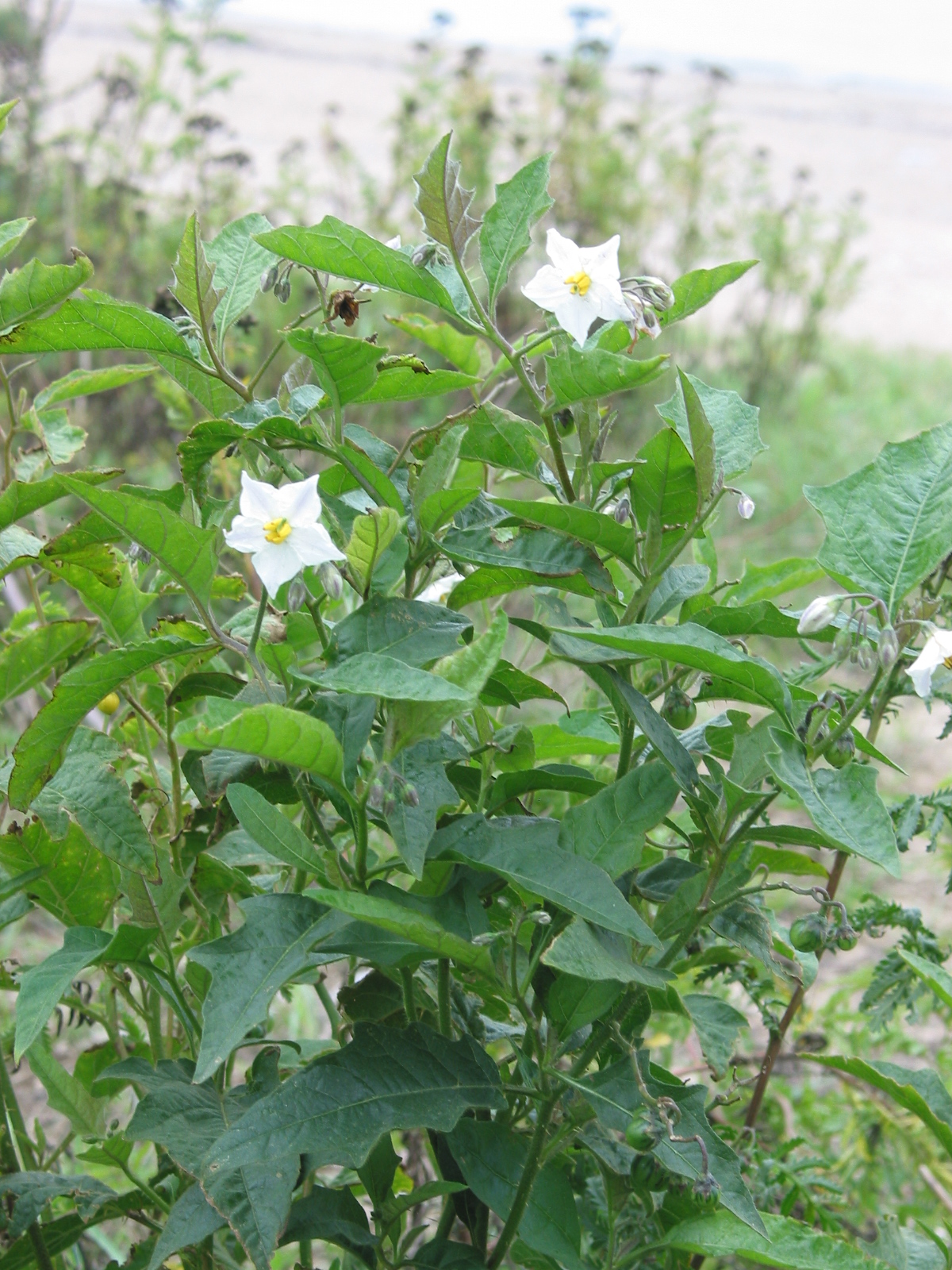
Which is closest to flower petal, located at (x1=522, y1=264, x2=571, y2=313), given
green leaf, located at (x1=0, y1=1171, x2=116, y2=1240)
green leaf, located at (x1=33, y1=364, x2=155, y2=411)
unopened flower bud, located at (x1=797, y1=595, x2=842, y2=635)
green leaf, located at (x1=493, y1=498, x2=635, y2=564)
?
green leaf, located at (x1=493, y1=498, x2=635, y2=564)

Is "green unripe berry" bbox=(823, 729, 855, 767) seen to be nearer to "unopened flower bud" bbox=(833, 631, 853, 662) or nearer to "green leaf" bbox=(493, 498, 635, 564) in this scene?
"unopened flower bud" bbox=(833, 631, 853, 662)

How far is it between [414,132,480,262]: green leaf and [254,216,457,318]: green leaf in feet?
0.08

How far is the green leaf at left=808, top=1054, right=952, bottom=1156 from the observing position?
0.85 m

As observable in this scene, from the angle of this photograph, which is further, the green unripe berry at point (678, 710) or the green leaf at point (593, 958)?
the green unripe berry at point (678, 710)

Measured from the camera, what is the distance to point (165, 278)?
396cm

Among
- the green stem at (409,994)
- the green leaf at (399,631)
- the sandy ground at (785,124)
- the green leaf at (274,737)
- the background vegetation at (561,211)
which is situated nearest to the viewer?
the green leaf at (274,737)

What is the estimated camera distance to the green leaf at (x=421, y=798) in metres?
0.62

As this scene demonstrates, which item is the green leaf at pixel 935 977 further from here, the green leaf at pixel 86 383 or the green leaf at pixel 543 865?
the green leaf at pixel 86 383

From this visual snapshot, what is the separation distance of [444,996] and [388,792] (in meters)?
0.19

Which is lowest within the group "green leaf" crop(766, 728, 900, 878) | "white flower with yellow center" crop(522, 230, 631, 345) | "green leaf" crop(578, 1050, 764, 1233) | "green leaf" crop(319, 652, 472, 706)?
"green leaf" crop(578, 1050, 764, 1233)

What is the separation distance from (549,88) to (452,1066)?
14.3ft

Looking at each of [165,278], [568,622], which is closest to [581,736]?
[568,622]

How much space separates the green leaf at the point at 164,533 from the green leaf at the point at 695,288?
0.31m

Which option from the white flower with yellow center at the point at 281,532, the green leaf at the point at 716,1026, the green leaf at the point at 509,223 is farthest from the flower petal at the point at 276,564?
the green leaf at the point at 716,1026
